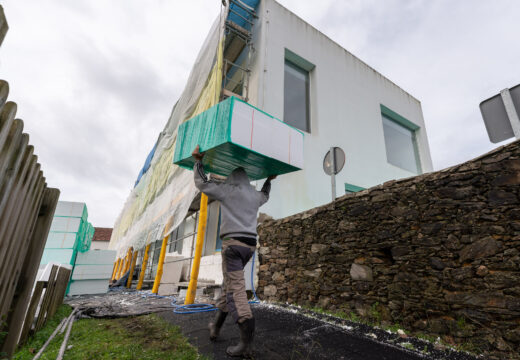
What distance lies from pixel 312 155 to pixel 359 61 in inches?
184

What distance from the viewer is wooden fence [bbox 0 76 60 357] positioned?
1213 millimetres

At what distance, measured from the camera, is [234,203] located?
2.31 m

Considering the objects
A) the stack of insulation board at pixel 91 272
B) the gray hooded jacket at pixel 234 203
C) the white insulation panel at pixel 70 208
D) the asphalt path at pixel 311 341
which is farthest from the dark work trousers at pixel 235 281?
the stack of insulation board at pixel 91 272

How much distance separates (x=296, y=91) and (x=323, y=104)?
84 centimetres

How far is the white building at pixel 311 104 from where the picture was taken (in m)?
5.75

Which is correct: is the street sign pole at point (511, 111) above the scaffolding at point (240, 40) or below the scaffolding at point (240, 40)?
below

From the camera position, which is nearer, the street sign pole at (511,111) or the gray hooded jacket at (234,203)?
the street sign pole at (511,111)

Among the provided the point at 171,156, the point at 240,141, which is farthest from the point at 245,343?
the point at 171,156

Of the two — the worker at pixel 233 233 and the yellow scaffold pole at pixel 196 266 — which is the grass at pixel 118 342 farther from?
the yellow scaffold pole at pixel 196 266

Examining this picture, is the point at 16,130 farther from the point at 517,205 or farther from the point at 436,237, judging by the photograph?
the point at 517,205

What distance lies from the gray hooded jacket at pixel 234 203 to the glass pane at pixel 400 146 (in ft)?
24.6

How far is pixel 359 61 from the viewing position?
8.44m

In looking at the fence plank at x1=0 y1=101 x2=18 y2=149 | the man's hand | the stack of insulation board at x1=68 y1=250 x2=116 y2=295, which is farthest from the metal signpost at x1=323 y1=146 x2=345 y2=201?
the stack of insulation board at x1=68 y1=250 x2=116 y2=295

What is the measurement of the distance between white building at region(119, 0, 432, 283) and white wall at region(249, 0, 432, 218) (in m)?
0.02
